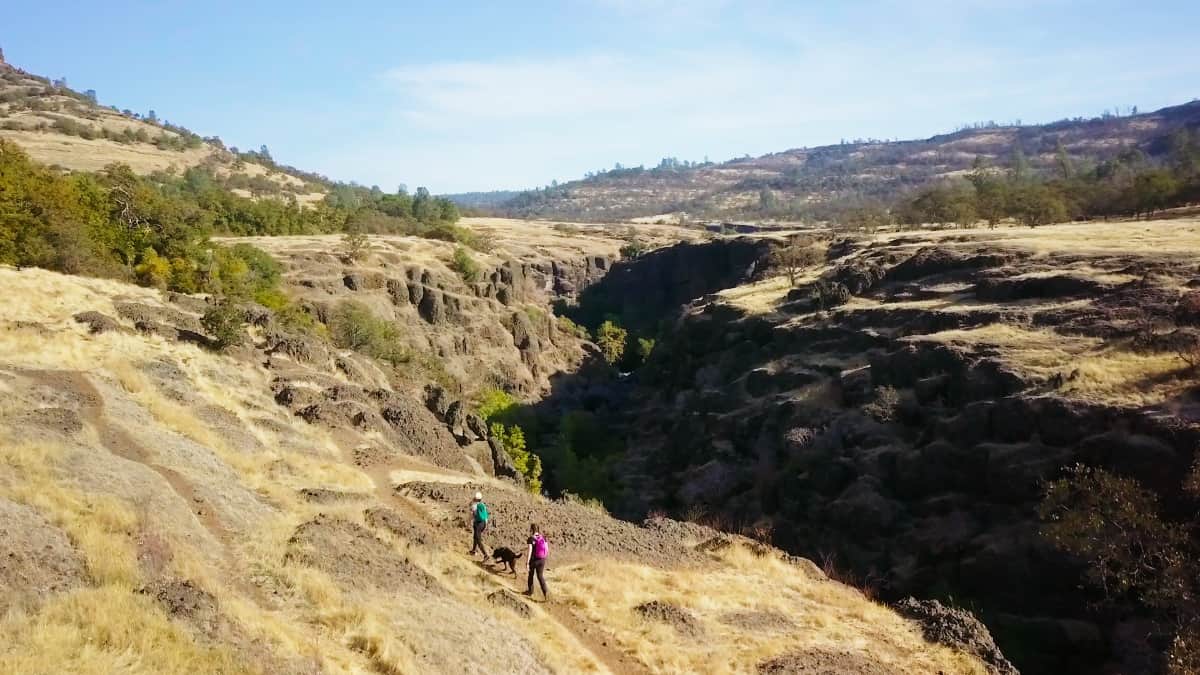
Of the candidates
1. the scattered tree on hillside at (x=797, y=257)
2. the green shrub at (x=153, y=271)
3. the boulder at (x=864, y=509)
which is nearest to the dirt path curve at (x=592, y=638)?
the boulder at (x=864, y=509)

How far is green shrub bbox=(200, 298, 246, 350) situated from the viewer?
3119cm

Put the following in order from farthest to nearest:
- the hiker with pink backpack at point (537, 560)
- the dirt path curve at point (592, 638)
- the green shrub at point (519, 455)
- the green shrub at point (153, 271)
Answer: the green shrub at point (519, 455) → the green shrub at point (153, 271) → the hiker with pink backpack at point (537, 560) → the dirt path curve at point (592, 638)

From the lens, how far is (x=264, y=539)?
51.4 ft

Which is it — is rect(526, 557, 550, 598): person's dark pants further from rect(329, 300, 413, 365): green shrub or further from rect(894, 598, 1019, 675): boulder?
rect(329, 300, 413, 365): green shrub

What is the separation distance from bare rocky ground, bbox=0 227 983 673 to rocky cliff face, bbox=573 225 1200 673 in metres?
14.0

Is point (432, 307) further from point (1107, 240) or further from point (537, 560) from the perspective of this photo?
point (537, 560)

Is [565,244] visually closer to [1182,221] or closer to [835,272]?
[835,272]

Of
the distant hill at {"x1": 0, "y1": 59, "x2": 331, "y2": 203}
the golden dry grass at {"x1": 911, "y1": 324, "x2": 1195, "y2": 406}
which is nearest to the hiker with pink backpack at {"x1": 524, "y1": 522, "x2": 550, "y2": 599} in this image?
the golden dry grass at {"x1": 911, "y1": 324, "x2": 1195, "y2": 406}

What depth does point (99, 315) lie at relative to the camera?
29.6 m

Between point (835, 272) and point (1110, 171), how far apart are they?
97.6 m

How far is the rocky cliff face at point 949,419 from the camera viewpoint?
31016 mm

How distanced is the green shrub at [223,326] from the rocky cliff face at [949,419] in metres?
24.9

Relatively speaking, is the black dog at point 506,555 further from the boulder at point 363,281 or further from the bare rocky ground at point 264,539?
the boulder at point 363,281

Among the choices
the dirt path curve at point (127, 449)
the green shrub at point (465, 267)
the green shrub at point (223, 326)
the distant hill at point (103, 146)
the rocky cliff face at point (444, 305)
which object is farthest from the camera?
the distant hill at point (103, 146)
